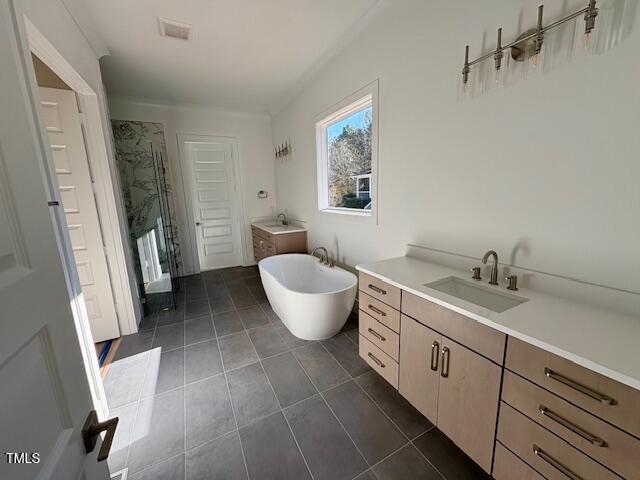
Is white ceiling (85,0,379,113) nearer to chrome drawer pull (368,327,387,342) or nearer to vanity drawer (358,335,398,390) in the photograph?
chrome drawer pull (368,327,387,342)

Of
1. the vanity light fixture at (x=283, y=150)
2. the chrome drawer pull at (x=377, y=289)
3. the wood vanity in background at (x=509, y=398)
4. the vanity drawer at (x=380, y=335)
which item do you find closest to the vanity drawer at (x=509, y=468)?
the wood vanity in background at (x=509, y=398)

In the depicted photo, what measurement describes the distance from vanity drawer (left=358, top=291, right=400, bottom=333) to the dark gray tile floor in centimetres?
55

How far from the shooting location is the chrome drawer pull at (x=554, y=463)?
2.84 feet

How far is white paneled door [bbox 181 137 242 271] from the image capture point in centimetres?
432

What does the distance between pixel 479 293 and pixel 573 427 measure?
0.70 metres

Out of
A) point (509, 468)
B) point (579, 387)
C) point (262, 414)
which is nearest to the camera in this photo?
point (579, 387)

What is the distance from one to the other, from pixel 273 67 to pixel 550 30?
259 centimetres

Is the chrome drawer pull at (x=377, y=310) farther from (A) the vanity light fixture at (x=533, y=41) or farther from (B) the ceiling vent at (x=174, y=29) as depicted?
(B) the ceiling vent at (x=174, y=29)

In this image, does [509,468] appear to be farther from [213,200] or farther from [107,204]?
[213,200]

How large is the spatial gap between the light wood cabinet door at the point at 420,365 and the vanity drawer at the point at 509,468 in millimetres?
300

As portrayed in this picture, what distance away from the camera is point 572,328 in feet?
3.16

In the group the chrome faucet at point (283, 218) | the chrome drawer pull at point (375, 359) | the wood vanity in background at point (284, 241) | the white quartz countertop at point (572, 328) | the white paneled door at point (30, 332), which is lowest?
the chrome drawer pull at point (375, 359)

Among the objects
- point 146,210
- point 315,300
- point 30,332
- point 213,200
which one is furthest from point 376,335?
point 213,200

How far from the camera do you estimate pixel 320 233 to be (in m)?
3.44
